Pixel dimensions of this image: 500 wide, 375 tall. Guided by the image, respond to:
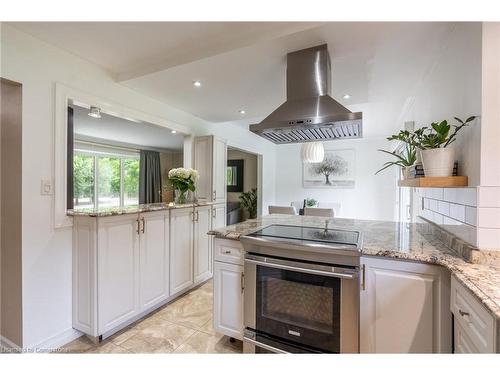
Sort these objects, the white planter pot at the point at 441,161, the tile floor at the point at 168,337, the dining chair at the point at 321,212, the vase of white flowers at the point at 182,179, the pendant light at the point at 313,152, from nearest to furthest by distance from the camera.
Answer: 1. the white planter pot at the point at 441,161
2. the tile floor at the point at 168,337
3. the vase of white flowers at the point at 182,179
4. the dining chair at the point at 321,212
5. the pendant light at the point at 313,152

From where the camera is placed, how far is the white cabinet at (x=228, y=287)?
5.50 feet

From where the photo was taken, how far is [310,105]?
1651mm

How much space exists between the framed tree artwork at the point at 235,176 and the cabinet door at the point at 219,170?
3.04 meters

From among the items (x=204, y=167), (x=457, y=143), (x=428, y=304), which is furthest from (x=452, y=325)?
(x=204, y=167)

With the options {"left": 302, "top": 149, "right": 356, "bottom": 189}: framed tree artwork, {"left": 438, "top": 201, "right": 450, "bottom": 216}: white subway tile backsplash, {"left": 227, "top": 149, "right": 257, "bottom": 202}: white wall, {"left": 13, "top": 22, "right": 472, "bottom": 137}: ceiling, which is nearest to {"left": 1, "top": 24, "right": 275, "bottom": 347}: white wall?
{"left": 13, "top": 22, "right": 472, "bottom": 137}: ceiling

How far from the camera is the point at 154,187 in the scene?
6426 mm

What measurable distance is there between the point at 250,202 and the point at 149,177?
9.06 ft

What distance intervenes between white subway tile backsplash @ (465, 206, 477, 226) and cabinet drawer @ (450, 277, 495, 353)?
31 centimetres

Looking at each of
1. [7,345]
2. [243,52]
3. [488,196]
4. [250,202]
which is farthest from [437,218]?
[250,202]

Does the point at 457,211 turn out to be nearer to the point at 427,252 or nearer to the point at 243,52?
the point at 427,252

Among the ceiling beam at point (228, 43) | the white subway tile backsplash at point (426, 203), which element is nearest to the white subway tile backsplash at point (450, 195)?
the white subway tile backsplash at point (426, 203)

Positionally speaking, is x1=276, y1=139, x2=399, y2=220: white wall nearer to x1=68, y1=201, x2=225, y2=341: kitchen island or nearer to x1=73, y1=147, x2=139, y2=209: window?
x1=68, y1=201, x2=225, y2=341: kitchen island

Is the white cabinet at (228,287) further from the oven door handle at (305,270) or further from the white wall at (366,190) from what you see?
the white wall at (366,190)

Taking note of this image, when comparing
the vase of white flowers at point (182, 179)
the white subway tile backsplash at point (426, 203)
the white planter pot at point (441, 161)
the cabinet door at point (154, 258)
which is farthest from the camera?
the vase of white flowers at point (182, 179)
